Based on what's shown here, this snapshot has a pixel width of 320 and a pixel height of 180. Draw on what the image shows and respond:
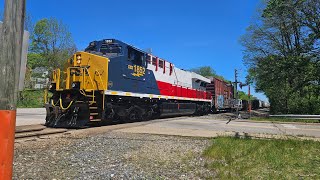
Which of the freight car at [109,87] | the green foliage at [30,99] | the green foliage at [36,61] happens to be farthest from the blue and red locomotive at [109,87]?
the green foliage at [36,61]

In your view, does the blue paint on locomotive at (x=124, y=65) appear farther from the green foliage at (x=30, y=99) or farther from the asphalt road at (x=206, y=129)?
the green foliage at (x=30, y=99)

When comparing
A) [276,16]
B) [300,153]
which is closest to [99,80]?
[300,153]

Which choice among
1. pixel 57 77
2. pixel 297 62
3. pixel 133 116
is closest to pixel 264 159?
pixel 57 77

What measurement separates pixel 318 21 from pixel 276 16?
3492 millimetres

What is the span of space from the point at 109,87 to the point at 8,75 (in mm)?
11183

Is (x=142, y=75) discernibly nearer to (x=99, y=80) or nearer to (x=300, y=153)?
(x=99, y=80)

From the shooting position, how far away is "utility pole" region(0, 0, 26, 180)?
269cm

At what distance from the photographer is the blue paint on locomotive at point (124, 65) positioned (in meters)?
14.4

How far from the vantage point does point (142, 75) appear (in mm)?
16766

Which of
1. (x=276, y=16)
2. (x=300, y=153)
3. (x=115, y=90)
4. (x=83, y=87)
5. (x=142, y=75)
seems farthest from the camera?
(x=276, y=16)

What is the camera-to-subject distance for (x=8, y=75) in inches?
107

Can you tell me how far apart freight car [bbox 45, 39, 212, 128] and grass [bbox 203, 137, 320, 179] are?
6.15m

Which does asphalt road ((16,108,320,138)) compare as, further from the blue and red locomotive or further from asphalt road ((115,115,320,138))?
the blue and red locomotive

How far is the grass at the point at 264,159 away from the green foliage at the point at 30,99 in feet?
115
